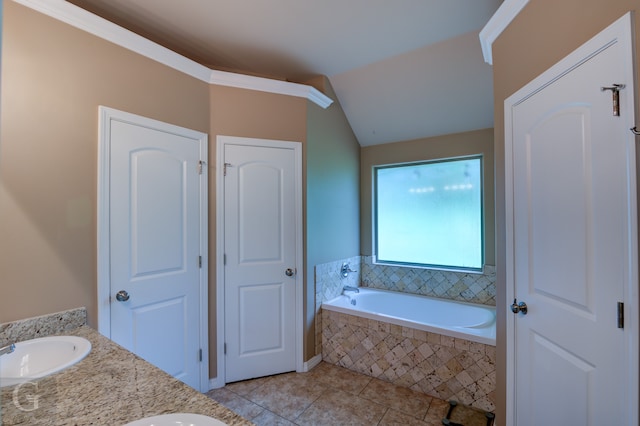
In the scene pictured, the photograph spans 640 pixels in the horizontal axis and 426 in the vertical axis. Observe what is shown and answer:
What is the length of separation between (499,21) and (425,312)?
260 centimetres

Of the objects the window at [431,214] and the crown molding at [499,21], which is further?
the window at [431,214]

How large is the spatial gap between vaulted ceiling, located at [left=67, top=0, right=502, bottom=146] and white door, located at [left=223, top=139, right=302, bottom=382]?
2.72 ft

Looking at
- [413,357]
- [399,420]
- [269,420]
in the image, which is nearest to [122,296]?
[269,420]

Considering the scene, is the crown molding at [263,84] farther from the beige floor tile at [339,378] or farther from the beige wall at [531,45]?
the beige floor tile at [339,378]

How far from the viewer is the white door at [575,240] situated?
100 cm

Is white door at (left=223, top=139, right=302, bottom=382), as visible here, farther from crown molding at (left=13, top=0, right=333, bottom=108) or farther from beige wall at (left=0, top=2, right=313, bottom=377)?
beige wall at (left=0, top=2, right=313, bottom=377)

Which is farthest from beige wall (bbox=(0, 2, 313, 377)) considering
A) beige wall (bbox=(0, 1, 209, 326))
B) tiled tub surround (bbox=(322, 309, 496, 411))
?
tiled tub surround (bbox=(322, 309, 496, 411))

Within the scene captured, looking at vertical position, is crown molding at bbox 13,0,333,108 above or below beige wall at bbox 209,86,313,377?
above

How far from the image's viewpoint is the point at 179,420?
0.80 m

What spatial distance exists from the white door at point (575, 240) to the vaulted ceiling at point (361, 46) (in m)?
1.08

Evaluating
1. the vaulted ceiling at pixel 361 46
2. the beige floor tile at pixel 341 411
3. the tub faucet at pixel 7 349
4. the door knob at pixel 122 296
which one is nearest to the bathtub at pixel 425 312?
the beige floor tile at pixel 341 411

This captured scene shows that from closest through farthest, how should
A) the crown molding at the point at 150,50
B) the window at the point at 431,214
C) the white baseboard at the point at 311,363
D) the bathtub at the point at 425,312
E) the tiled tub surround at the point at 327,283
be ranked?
the crown molding at the point at 150,50 → the bathtub at the point at 425,312 → the white baseboard at the point at 311,363 → the tiled tub surround at the point at 327,283 → the window at the point at 431,214

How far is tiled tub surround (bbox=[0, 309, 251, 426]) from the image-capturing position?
0.84 meters

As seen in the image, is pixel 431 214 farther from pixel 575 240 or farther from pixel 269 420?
pixel 269 420
